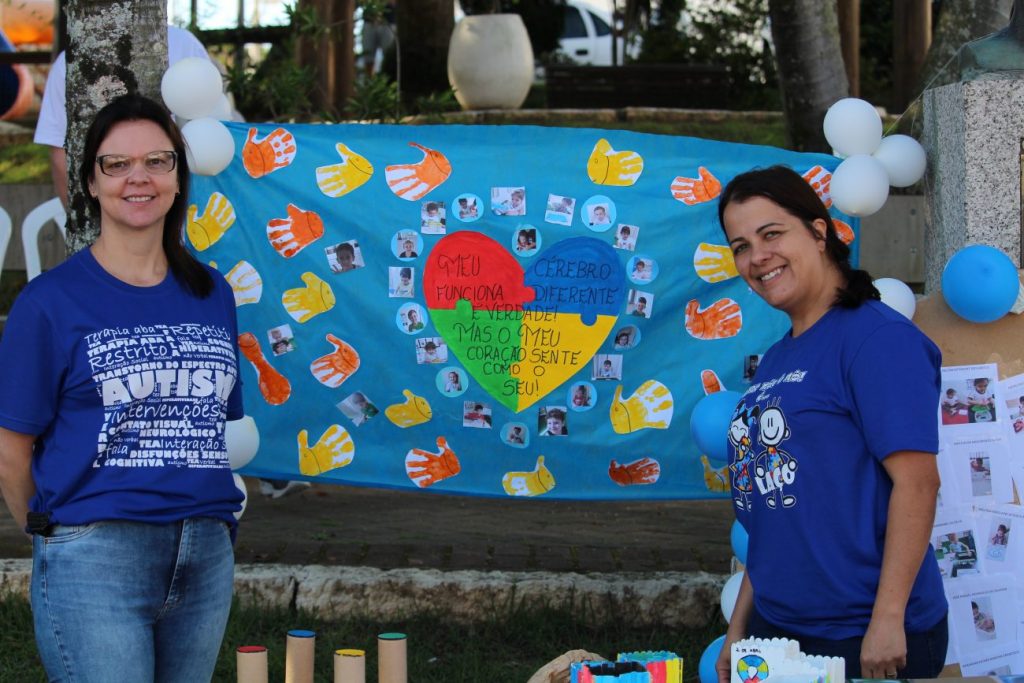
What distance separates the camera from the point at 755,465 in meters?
2.86

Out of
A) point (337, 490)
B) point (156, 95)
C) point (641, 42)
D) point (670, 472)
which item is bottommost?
point (337, 490)

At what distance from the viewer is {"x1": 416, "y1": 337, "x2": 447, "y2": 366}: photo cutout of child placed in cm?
521

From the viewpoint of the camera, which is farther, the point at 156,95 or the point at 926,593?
the point at 156,95

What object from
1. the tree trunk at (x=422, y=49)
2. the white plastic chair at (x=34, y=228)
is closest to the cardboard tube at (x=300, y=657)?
the white plastic chair at (x=34, y=228)

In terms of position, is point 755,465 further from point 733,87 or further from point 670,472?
point 733,87

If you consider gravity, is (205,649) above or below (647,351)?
below

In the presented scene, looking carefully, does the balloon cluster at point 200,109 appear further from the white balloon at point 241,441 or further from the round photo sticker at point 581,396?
the round photo sticker at point 581,396

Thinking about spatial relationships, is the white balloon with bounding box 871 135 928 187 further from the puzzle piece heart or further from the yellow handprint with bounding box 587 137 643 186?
the puzzle piece heart

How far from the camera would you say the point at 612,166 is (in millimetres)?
5180

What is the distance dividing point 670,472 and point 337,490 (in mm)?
2863

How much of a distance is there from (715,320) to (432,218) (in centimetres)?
116

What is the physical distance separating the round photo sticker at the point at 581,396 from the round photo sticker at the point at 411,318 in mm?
619

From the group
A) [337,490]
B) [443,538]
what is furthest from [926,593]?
[337,490]

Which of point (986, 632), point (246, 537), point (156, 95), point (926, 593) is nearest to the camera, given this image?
point (926, 593)
